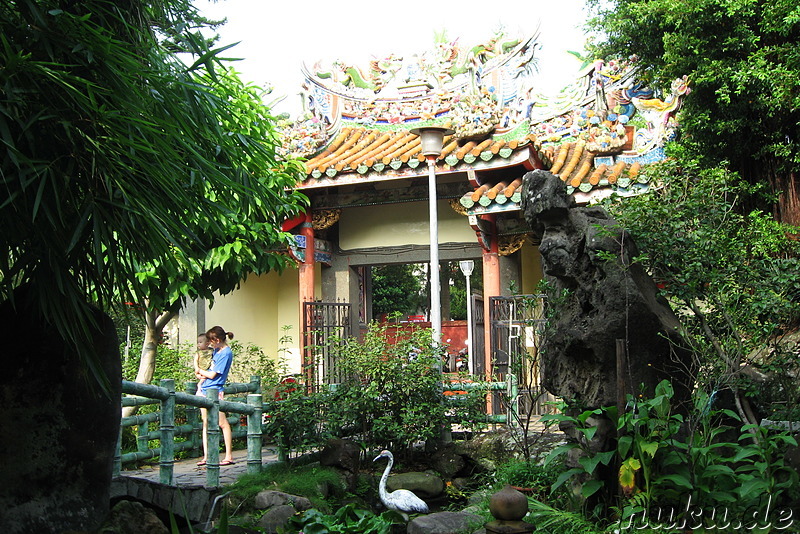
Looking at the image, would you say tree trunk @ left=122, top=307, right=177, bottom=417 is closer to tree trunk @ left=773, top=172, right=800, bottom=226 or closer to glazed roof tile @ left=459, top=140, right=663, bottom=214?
glazed roof tile @ left=459, top=140, right=663, bottom=214

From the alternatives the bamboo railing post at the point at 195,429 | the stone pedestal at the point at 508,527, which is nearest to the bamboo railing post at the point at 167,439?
the bamboo railing post at the point at 195,429

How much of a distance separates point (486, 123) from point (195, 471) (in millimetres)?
5786

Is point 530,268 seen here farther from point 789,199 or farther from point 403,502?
point 403,502

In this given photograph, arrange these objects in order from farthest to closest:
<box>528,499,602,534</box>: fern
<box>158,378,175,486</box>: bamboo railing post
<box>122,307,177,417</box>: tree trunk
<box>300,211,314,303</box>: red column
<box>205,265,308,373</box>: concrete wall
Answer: <box>205,265,308,373</box>: concrete wall
<box>300,211,314,303</box>: red column
<box>122,307,177,417</box>: tree trunk
<box>158,378,175,486</box>: bamboo railing post
<box>528,499,602,534</box>: fern

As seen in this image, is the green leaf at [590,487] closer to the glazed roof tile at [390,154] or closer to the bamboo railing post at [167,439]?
the bamboo railing post at [167,439]

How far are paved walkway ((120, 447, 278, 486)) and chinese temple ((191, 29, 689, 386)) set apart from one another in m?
1.88

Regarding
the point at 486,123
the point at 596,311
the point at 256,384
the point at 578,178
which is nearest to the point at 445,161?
the point at 486,123

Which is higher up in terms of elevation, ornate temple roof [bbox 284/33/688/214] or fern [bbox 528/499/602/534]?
ornate temple roof [bbox 284/33/688/214]

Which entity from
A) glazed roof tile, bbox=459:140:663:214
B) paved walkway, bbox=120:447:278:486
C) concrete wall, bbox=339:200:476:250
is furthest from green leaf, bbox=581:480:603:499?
concrete wall, bbox=339:200:476:250

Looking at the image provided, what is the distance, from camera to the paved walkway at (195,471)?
7.22 meters

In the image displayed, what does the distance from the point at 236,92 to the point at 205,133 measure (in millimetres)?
3698

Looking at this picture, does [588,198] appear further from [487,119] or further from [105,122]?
[105,122]

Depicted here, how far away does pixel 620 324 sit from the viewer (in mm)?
5117

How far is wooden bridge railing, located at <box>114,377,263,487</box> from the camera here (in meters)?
6.25
